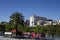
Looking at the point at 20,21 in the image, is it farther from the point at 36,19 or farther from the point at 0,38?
the point at 36,19

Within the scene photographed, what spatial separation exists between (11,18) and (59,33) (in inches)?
874

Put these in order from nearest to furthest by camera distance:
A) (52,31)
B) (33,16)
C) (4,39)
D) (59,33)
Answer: (4,39), (52,31), (59,33), (33,16)

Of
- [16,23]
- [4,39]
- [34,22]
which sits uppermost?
[34,22]

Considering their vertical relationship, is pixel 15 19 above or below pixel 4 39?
above

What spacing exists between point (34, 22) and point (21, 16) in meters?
145

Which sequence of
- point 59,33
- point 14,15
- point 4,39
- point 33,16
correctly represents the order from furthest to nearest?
point 33,16, point 59,33, point 14,15, point 4,39

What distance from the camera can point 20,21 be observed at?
47.7 meters

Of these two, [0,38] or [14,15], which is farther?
[14,15]

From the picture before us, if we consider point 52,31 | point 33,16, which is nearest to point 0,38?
point 52,31

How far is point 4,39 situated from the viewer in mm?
23188

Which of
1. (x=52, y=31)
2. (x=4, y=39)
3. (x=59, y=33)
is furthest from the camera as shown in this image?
(x=59, y=33)

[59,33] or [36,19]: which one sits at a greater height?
[36,19]

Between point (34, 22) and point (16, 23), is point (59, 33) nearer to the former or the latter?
point (16, 23)

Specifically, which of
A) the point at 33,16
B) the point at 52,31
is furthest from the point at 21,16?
the point at 33,16
